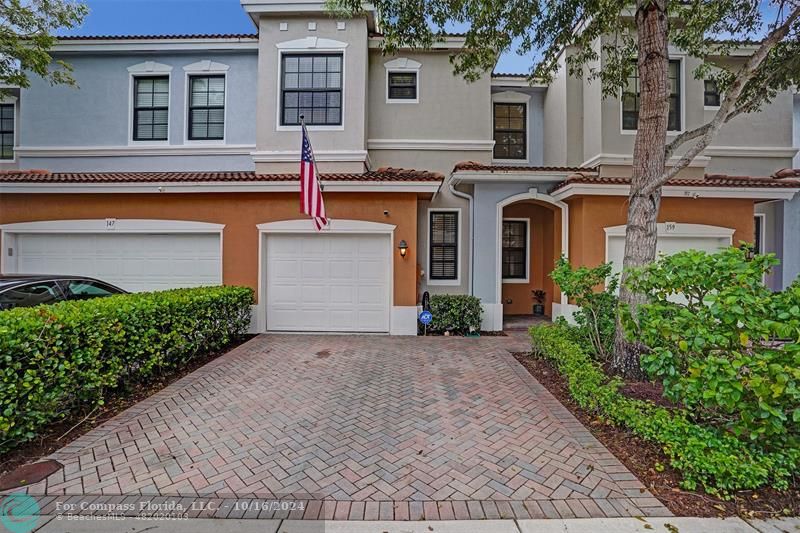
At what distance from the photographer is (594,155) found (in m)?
10.0

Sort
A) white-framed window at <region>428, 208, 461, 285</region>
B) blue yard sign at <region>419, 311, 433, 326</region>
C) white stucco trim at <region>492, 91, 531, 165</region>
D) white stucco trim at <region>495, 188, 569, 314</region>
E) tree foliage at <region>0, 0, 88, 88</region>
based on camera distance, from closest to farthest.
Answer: tree foliage at <region>0, 0, 88, 88</region> < blue yard sign at <region>419, 311, 433, 326</region> < white stucco trim at <region>495, 188, 569, 314</region> < white-framed window at <region>428, 208, 461, 285</region> < white stucco trim at <region>492, 91, 531, 165</region>

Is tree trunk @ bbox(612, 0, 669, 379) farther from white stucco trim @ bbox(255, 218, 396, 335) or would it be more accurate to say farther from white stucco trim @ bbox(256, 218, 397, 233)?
white stucco trim @ bbox(256, 218, 397, 233)

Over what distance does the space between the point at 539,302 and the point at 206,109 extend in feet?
38.8

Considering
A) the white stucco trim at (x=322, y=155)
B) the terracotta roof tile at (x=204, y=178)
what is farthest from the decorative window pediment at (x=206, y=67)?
the terracotta roof tile at (x=204, y=178)

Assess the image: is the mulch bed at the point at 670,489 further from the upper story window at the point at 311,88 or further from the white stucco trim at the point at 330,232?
the upper story window at the point at 311,88

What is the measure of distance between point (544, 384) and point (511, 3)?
21.2 ft

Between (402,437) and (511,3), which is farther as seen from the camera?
(511,3)

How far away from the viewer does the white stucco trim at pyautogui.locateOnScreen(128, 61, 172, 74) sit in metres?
10.6

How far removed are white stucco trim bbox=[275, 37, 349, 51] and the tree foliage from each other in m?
4.79

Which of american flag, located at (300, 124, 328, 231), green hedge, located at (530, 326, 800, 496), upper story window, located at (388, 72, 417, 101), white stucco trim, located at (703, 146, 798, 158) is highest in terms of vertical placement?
upper story window, located at (388, 72, 417, 101)

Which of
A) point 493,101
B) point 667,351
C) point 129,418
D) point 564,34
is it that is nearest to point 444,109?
point 493,101

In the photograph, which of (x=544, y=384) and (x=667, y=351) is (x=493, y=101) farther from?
(x=667, y=351)

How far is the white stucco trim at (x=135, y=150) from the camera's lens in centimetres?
1052

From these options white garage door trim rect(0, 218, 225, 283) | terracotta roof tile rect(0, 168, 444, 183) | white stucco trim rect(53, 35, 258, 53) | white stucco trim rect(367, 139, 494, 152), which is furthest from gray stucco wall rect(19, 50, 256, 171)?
white stucco trim rect(367, 139, 494, 152)
